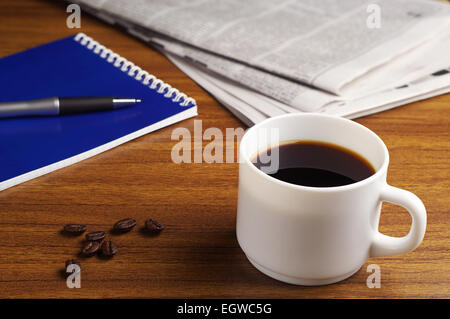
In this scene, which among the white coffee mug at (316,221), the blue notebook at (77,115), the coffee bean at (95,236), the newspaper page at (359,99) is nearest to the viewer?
the white coffee mug at (316,221)

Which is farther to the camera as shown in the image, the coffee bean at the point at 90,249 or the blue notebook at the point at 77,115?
the blue notebook at the point at 77,115

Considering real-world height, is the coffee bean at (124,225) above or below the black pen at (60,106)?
below

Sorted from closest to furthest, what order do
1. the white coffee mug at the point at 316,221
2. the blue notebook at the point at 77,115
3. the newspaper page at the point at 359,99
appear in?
the white coffee mug at the point at 316,221
the blue notebook at the point at 77,115
the newspaper page at the point at 359,99

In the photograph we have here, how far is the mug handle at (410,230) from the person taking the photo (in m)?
0.52

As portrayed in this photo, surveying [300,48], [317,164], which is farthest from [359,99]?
[317,164]

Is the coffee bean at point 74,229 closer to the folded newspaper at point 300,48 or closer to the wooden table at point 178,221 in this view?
the wooden table at point 178,221

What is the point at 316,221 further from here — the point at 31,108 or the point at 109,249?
the point at 31,108

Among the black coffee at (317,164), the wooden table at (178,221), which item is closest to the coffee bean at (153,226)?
the wooden table at (178,221)

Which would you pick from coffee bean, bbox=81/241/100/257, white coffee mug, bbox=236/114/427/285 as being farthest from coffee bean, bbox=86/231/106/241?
white coffee mug, bbox=236/114/427/285

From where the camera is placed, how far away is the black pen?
2.71 ft

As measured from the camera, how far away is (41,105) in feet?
2.73

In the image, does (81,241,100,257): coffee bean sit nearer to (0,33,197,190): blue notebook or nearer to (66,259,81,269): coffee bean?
(66,259,81,269): coffee bean

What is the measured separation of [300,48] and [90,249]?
1.84 feet
